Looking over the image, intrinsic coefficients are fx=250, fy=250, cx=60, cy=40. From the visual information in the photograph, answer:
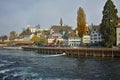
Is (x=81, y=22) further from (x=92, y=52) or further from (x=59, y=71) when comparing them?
(x=59, y=71)

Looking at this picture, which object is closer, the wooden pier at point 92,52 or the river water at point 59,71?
the river water at point 59,71

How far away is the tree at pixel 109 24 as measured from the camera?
75.9 meters

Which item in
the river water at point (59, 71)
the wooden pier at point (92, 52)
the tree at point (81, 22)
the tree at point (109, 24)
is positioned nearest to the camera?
the river water at point (59, 71)

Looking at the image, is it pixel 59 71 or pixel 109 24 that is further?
pixel 109 24

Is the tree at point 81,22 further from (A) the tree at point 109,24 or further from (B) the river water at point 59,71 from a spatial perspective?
(B) the river water at point 59,71

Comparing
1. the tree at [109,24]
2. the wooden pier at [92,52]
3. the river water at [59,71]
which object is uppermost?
the tree at [109,24]

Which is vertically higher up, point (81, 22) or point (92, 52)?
point (81, 22)

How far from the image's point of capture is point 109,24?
77062 mm

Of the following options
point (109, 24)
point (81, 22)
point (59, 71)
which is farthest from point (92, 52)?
point (59, 71)

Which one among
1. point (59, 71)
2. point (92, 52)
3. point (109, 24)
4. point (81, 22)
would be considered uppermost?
point (81, 22)

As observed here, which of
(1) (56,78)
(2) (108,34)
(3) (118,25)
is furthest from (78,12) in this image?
(1) (56,78)

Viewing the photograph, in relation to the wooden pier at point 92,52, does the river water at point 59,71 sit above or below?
below

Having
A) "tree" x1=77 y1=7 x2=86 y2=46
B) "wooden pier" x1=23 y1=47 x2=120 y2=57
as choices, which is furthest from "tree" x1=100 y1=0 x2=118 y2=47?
"tree" x1=77 y1=7 x2=86 y2=46

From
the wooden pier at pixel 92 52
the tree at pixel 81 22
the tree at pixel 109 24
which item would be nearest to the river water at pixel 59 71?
the wooden pier at pixel 92 52
